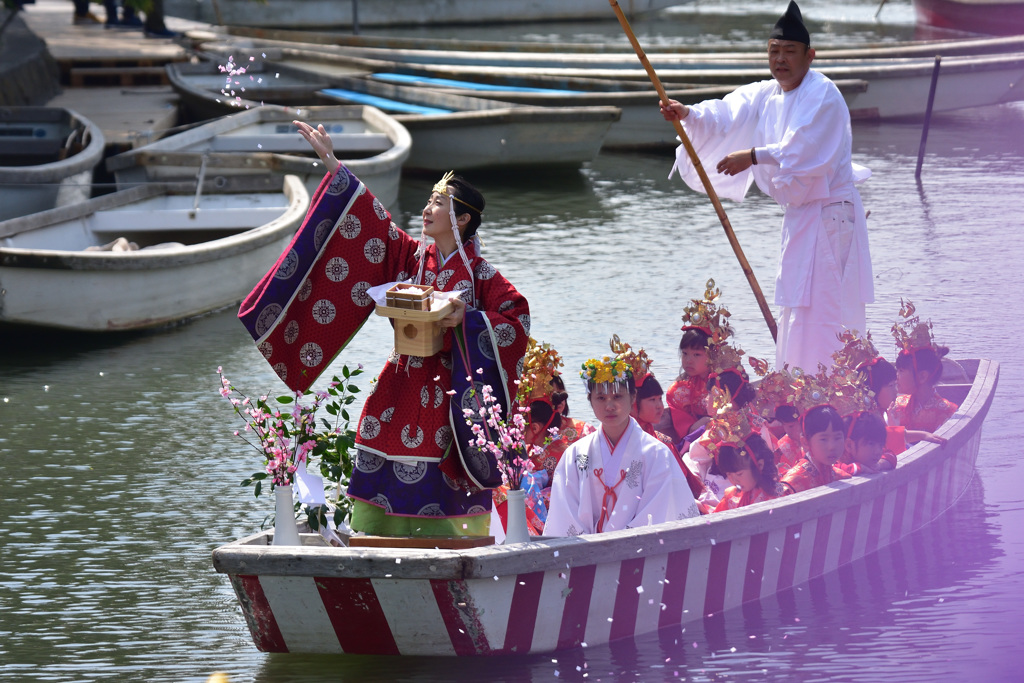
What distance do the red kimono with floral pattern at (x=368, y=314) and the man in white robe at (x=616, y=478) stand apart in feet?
1.01

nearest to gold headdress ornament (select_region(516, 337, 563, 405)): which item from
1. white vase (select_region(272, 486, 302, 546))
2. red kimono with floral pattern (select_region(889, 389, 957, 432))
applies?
white vase (select_region(272, 486, 302, 546))

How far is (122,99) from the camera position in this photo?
16.2 metres

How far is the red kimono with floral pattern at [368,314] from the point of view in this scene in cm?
379

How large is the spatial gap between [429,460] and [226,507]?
1.90 metres

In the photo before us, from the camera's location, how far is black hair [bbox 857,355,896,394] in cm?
497

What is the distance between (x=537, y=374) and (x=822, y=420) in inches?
43.6

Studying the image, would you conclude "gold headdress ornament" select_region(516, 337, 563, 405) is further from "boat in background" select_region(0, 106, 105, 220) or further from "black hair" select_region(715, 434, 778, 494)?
"boat in background" select_region(0, 106, 105, 220)

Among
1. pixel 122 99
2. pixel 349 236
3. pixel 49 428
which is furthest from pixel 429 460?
pixel 122 99

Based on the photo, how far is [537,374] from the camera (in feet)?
16.2

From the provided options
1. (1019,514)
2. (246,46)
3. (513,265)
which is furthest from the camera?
(246,46)

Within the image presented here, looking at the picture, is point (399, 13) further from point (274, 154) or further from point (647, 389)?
point (647, 389)

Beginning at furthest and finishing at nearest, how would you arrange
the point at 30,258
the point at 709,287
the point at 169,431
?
the point at 30,258 → the point at 169,431 → the point at 709,287

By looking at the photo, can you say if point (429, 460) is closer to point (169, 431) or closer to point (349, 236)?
point (349, 236)

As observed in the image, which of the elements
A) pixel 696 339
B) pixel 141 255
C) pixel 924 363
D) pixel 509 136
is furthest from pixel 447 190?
pixel 509 136
